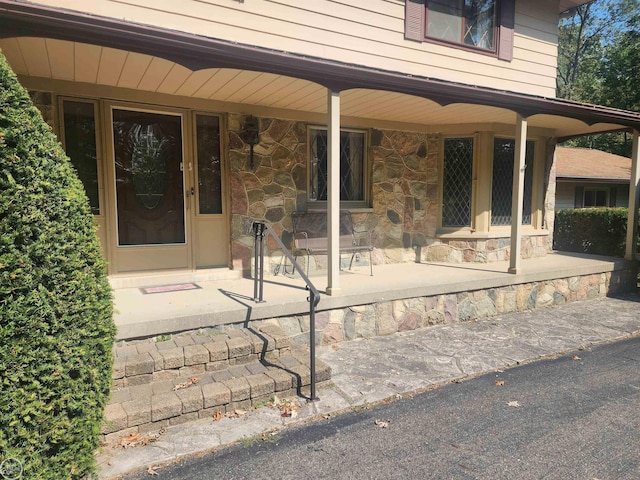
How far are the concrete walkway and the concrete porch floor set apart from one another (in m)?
0.49

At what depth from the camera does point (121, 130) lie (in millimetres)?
4895

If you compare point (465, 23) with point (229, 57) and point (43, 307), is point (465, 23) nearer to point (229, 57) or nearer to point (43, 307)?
point (229, 57)

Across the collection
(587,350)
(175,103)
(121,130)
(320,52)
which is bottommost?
(587,350)

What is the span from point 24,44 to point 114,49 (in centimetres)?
72

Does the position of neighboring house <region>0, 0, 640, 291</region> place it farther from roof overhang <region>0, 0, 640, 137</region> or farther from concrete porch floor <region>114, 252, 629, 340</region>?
concrete porch floor <region>114, 252, 629, 340</region>

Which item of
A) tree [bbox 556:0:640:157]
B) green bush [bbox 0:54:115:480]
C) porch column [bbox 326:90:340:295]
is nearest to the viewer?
green bush [bbox 0:54:115:480]

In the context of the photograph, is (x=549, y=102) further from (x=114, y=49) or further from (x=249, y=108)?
(x=114, y=49)

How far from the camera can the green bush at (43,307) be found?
1.74 meters

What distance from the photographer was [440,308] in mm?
5219

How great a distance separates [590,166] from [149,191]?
15383 millimetres

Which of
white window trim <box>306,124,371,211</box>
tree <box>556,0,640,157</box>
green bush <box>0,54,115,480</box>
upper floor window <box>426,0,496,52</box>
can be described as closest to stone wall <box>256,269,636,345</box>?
white window trim <box>306,124,371,211</box>

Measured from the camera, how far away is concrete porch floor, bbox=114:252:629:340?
3688mm

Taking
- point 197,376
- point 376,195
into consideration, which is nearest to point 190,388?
point 197,376

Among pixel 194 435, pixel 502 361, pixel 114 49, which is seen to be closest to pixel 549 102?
pixel 502 361
